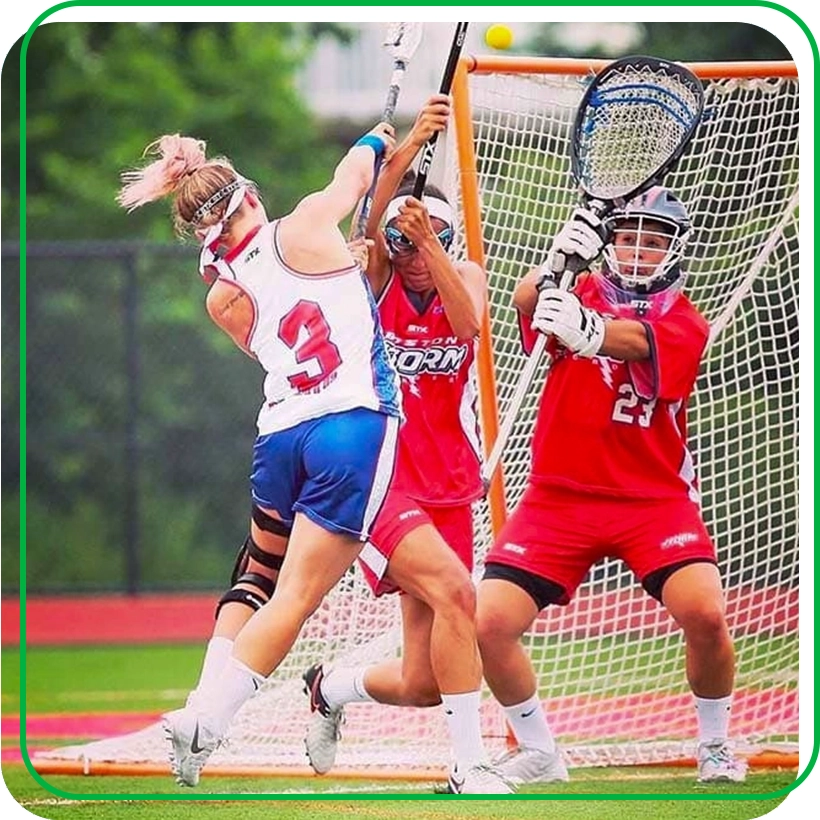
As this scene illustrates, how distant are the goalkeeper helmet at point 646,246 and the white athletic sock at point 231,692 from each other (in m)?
1.26

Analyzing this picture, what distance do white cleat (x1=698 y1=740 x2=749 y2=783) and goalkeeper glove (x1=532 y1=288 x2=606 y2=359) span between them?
1.04m

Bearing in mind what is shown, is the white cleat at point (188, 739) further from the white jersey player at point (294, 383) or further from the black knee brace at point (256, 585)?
the black knee brace at point (256, 585)

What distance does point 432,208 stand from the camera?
4.30m

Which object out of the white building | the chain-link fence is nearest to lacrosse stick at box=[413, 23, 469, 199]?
the chain-link fence

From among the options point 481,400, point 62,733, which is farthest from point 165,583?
point 481,400

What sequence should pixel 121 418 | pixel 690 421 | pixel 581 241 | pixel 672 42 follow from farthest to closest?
pixel 121 418
pixel 672 42
pixel 690 421
pixel 581 241

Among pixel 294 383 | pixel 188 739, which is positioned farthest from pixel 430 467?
pixel 188 739

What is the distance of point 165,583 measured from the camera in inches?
362

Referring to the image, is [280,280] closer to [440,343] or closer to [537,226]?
[440,343]

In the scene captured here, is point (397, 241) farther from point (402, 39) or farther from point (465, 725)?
point (465, 725)

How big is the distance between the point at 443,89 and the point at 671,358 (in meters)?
0.82

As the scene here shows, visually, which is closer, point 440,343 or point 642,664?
point 440,343

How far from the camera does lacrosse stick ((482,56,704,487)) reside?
4230 mm

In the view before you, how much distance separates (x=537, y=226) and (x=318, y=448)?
1064 mm
